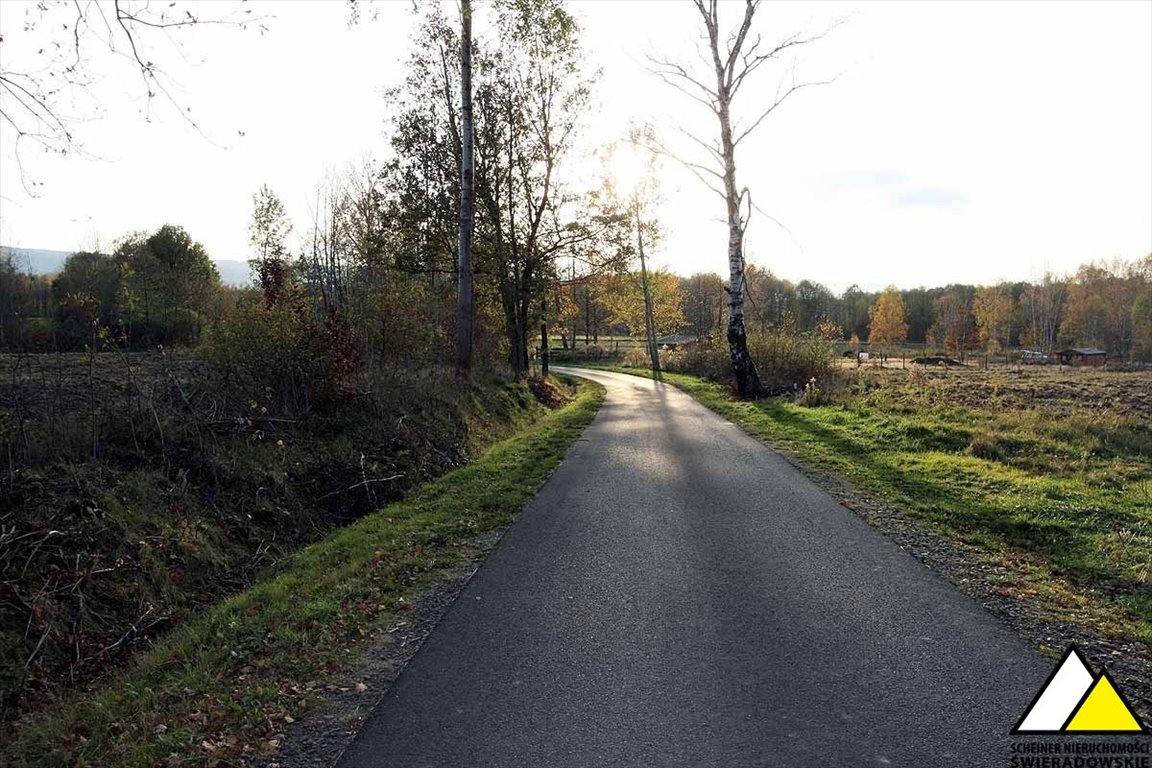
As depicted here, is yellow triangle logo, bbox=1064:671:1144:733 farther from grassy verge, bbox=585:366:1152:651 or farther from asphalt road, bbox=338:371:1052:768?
grassy verge, bbox=585:366:1152:651

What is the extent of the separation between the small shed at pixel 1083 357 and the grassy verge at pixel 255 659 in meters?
85.0

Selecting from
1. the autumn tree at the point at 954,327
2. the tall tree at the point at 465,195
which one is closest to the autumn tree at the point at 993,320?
the autumn tree at the point at 954,327

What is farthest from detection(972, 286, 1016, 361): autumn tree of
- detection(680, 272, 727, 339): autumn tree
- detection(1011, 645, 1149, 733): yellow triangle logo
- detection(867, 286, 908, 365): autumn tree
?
detection(1011, 645, 1149, 733): yellow triangle logo

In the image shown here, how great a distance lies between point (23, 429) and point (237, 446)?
236 centimetres

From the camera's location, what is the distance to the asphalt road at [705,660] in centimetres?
325

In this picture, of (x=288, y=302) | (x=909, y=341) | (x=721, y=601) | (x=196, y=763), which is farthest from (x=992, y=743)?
(x=909, y=341)

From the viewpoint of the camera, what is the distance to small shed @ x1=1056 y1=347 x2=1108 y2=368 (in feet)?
235

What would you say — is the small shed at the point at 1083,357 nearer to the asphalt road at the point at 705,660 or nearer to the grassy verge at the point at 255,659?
the asphalt road at the point at 705,660

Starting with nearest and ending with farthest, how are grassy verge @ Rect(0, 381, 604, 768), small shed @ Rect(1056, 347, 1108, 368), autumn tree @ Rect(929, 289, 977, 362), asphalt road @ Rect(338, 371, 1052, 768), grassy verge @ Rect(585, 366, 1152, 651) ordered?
asphalt road @ Rect(338, 371, 1052, 768), grassy verge @ Rect(0, 381, 604, 768), grassy verge @ Rect(585, 366, 1152, 651), small shed @ Rect(1056, 347, 1108, 368), autumn tree @ Rect(929, 289, 977, 362)

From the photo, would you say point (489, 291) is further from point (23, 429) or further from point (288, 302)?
point (23, 429)

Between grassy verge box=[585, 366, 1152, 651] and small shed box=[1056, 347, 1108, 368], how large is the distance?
7194cm

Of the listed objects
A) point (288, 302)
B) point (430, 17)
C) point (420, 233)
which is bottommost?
point (288, 302)

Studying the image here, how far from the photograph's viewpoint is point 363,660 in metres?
4.32

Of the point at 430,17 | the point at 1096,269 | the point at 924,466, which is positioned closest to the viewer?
the point at 924,466
